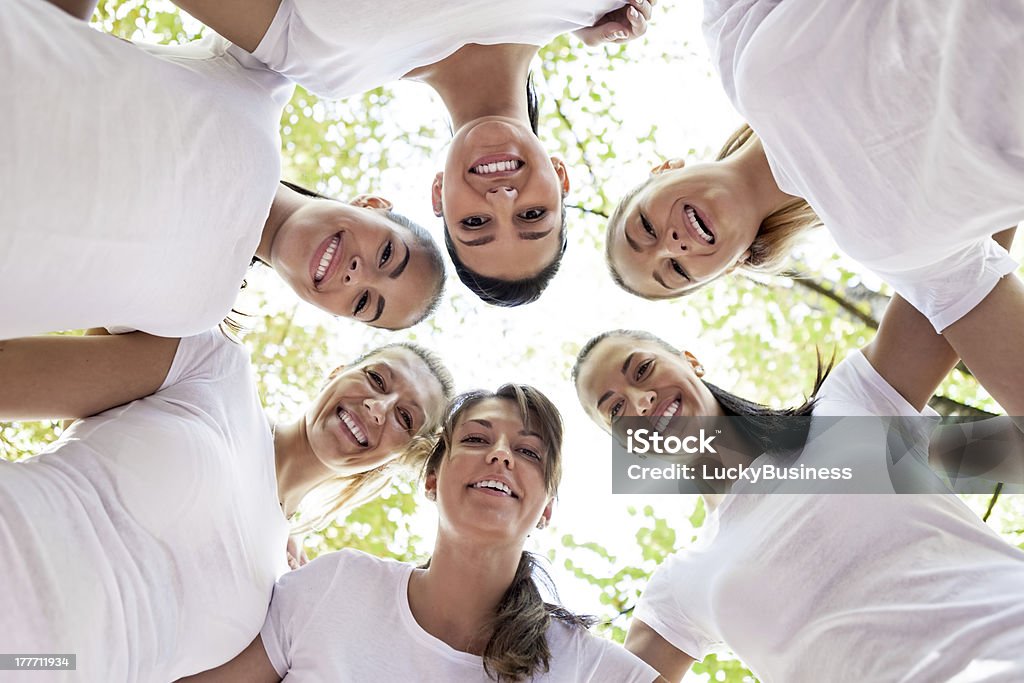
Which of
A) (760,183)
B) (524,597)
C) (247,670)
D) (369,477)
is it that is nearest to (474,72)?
(760,183)

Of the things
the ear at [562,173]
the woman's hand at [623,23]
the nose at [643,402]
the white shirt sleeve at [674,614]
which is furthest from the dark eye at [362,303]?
the white shirt sleeve at [674,614]

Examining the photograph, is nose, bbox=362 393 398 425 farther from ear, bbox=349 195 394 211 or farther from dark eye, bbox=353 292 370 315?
ear, bbox=349 195 394 211

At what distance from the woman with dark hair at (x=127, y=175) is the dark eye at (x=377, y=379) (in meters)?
0.81

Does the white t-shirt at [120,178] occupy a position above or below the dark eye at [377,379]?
above

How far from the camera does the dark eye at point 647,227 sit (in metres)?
2.39

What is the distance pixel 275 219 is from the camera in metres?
2.39

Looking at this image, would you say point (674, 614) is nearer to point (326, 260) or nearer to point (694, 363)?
point (694, 363)

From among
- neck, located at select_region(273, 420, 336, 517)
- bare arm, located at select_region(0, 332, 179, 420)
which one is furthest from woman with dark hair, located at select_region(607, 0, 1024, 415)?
bare arm, located at select_region(0, 332, 179, 420)

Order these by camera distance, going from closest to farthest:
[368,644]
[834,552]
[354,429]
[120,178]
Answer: [120,178], [834,552], [368,644], [354,429]

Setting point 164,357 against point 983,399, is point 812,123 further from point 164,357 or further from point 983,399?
point 983,399

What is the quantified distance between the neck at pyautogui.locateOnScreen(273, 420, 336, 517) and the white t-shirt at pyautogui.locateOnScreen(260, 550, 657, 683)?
12.1 inches

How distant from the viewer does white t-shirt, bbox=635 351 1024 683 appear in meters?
1.87

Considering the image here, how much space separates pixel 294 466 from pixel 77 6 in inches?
57.4

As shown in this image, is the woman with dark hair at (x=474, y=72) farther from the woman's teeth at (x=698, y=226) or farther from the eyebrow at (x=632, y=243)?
the woman's teeth at (x=698, y=226)
